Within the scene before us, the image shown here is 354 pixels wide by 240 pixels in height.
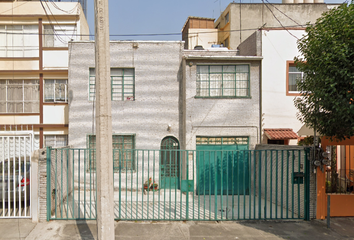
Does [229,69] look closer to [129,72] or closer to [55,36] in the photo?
[129,72]

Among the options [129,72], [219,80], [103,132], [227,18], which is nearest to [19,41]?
[129,72]

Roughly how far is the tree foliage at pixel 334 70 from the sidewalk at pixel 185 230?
8.44 ft

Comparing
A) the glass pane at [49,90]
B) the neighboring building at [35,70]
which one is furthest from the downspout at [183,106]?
the glass pane at [49,90]

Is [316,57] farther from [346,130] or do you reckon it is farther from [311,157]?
[311,157]

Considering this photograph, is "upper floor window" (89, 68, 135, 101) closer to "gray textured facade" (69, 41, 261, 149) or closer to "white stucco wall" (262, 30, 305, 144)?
"gray textured facade" (69, 41, 261, 149)

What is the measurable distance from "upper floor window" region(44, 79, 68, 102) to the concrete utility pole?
9.07m

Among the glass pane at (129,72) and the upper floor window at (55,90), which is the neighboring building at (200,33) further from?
the upper floor window at (55,90)

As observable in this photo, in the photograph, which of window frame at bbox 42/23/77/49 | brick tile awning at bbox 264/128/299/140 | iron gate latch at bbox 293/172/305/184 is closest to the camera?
iron gate latch at bbox 293/172/305/184

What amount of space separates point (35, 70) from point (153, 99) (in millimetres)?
6425

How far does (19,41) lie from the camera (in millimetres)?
13461

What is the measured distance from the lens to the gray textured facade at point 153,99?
11188 mm

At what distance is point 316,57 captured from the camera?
21.7 feet

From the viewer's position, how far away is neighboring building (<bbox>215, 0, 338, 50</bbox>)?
18812 millimetres

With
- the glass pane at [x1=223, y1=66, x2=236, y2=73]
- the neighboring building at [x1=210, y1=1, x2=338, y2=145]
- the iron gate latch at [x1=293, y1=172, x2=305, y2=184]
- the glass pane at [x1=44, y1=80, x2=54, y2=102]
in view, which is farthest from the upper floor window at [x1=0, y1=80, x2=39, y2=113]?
the iron gate latch at [x1=293, y1=172, x2=305, y2=184]
